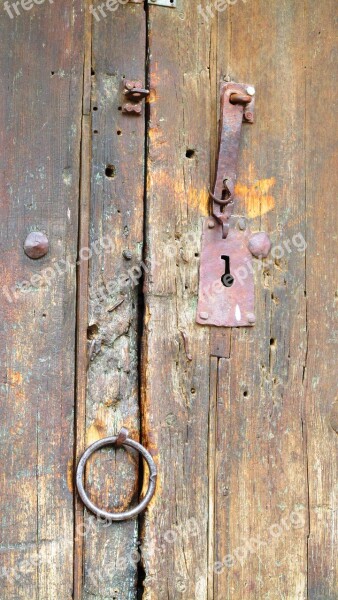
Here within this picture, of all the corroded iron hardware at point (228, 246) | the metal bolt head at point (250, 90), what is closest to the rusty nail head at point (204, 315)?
the corroded iron hardware at point (228, 246)

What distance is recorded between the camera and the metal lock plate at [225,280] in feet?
4.97

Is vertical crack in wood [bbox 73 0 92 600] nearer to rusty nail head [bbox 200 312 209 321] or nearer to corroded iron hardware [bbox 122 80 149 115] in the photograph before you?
corroded iron hardware [bbox 122 80 149 115]

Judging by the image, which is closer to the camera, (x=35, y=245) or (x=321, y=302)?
(x=35, y=245)

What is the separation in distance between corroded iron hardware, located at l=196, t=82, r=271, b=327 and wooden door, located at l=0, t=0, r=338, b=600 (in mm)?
25

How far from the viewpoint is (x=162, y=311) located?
1.49 meters

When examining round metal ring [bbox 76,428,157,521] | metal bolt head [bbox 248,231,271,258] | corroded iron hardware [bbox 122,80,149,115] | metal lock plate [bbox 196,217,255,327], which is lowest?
round metal ring [bbox 76,428,157,521]

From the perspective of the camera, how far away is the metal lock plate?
1.51 m

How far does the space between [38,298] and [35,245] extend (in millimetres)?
108

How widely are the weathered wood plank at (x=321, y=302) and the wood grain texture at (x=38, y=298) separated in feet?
1.75

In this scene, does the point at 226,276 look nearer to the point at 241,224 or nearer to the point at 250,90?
the point at 241,224

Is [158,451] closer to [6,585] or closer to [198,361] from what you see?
[198,361]

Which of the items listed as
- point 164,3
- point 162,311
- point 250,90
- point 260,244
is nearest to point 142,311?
point 162,311

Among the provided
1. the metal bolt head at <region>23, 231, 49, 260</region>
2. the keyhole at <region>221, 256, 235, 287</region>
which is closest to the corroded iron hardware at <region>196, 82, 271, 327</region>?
the keyhole at <region>221, 256, 235, 287</region>

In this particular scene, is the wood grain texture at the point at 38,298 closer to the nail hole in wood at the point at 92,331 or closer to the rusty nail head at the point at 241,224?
the nail hole in wood at the point at 92,331
